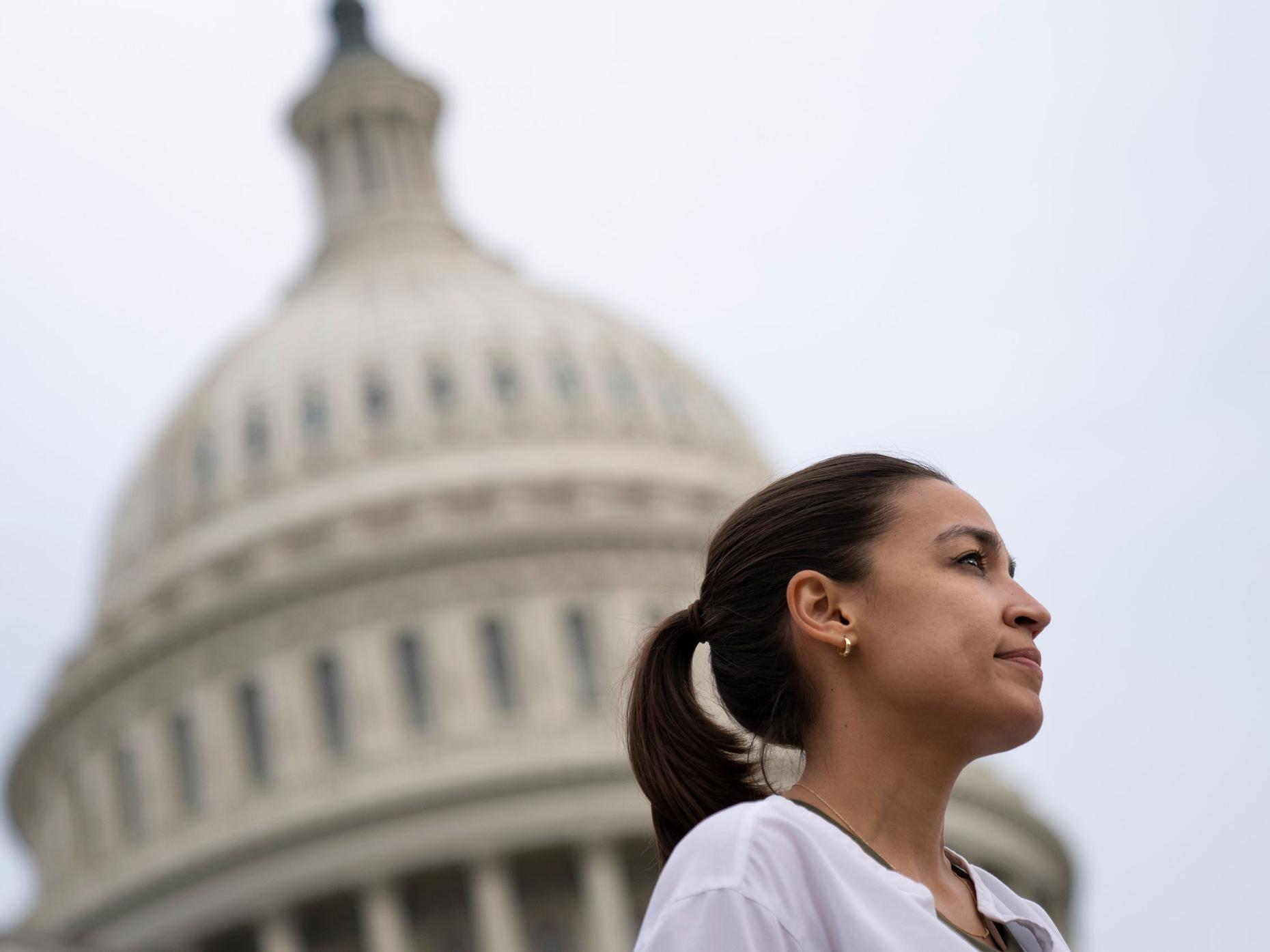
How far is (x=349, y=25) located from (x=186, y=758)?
97.0 ft

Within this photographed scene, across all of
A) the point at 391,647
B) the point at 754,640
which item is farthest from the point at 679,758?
the point at 391,647

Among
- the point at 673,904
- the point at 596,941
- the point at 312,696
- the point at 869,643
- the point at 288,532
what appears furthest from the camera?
the point at 288,532

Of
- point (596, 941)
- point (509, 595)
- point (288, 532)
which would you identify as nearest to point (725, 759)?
point (596, 941)

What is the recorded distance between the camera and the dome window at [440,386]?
6116 cm

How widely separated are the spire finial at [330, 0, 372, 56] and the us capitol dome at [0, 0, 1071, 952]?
38.0 ft

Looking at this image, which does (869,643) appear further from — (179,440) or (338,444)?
(179,440)

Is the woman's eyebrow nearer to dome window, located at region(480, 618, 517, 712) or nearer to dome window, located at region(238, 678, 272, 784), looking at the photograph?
dome window, located at region(480, 618, 517, 712)

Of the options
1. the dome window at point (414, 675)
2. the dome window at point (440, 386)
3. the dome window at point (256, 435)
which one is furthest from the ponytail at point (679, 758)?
the dome window at point (256, 435)

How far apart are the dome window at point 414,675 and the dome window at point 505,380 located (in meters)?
9.50

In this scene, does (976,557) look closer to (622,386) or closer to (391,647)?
(391,647)

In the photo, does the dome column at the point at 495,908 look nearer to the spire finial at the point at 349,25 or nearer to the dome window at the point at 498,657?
the dome window at the point at 498,657

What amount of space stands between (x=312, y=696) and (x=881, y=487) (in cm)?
5100

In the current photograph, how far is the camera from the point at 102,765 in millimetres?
57281

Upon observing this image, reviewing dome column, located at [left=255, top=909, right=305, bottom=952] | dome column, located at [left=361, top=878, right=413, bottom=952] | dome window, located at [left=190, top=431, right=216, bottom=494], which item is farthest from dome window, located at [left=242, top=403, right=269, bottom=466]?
dome column, located at [left=361, top=878, right=413, bottom=952]
